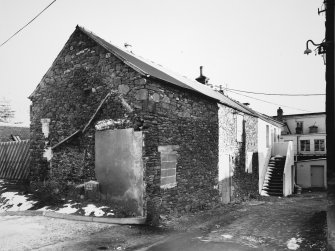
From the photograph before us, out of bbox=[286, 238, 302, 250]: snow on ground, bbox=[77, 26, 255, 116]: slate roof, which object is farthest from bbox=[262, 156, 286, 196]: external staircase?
bbox=[286, 238, 302, 250]: snow on ground

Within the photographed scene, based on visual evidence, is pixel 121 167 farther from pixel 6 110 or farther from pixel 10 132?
pixel 6 110

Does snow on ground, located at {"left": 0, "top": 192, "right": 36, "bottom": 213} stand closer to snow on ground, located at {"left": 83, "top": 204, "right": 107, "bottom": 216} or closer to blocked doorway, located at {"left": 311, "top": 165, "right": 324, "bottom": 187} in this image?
snow on ground, located at {"left": 83, "top": 204, "right": 107, "bottom": 216}

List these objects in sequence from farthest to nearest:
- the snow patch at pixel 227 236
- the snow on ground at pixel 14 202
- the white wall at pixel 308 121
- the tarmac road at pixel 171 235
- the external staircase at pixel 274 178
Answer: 1. the white wall at pixel 308 121
2. the external staircase at pixel 274 178
3. the snow on ground at pixel 14 202
4. the snow patch at pixel 227 236
5. the tarmac road at pixel 171 235

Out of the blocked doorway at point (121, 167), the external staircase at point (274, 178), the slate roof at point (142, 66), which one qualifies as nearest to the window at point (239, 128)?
the slate roof at point (142, 66)

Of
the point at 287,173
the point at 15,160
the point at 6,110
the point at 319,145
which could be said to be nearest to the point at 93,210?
the point at 15,160

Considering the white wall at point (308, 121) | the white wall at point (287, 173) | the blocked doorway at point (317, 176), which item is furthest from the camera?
the white wall at point (308, 121)

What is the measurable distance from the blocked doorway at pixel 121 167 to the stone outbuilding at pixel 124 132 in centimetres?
3

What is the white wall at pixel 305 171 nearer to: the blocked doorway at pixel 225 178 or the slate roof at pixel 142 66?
the blocked doorway at pixel 225 178

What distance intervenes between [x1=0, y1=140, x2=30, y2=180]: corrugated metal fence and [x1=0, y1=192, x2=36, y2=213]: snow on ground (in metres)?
1.66

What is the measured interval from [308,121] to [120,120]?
110 ft

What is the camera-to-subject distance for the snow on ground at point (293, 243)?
6509 millimetres

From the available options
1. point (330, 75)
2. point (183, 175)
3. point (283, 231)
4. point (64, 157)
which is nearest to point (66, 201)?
point (64, 157)

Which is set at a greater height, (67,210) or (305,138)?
(305,138)

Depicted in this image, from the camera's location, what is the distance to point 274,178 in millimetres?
20734
